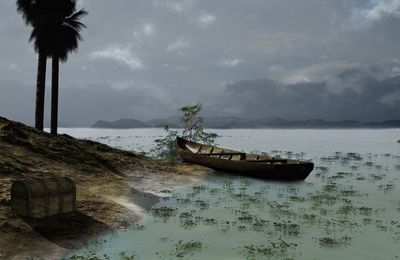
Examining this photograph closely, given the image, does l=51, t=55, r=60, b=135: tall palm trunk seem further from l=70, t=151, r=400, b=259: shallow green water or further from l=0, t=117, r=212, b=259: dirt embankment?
l=70, t=151, r=400, b=259: shallow green water

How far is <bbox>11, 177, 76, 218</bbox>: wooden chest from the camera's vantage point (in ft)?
42.9

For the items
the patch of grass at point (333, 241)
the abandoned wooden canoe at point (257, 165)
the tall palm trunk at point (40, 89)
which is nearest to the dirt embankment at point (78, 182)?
the abandoned wooden canoe at point (257, 165)

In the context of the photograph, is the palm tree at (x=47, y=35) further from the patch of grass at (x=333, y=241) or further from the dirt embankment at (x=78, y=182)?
the patch of grass at (x=333, y=241)

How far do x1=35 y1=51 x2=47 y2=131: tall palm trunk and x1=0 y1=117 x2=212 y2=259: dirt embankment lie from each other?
6008 mm

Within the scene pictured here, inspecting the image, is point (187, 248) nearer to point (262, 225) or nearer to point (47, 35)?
point (262, 225)

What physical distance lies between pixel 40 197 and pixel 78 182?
711 cm

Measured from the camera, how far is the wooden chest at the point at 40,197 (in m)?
13.1

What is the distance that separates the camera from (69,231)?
13.4m

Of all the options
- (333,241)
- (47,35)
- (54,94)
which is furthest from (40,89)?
(333,241)

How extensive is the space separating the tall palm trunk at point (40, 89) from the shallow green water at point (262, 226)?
1711 cm

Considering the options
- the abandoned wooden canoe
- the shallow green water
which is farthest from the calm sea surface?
the abandoned wooden canoe

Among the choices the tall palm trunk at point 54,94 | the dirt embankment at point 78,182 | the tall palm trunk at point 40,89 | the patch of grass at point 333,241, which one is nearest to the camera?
the dirt embankment at point 78,182

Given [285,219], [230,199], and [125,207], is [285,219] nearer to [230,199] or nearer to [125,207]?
[230,199]

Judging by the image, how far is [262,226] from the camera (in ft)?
50.3
